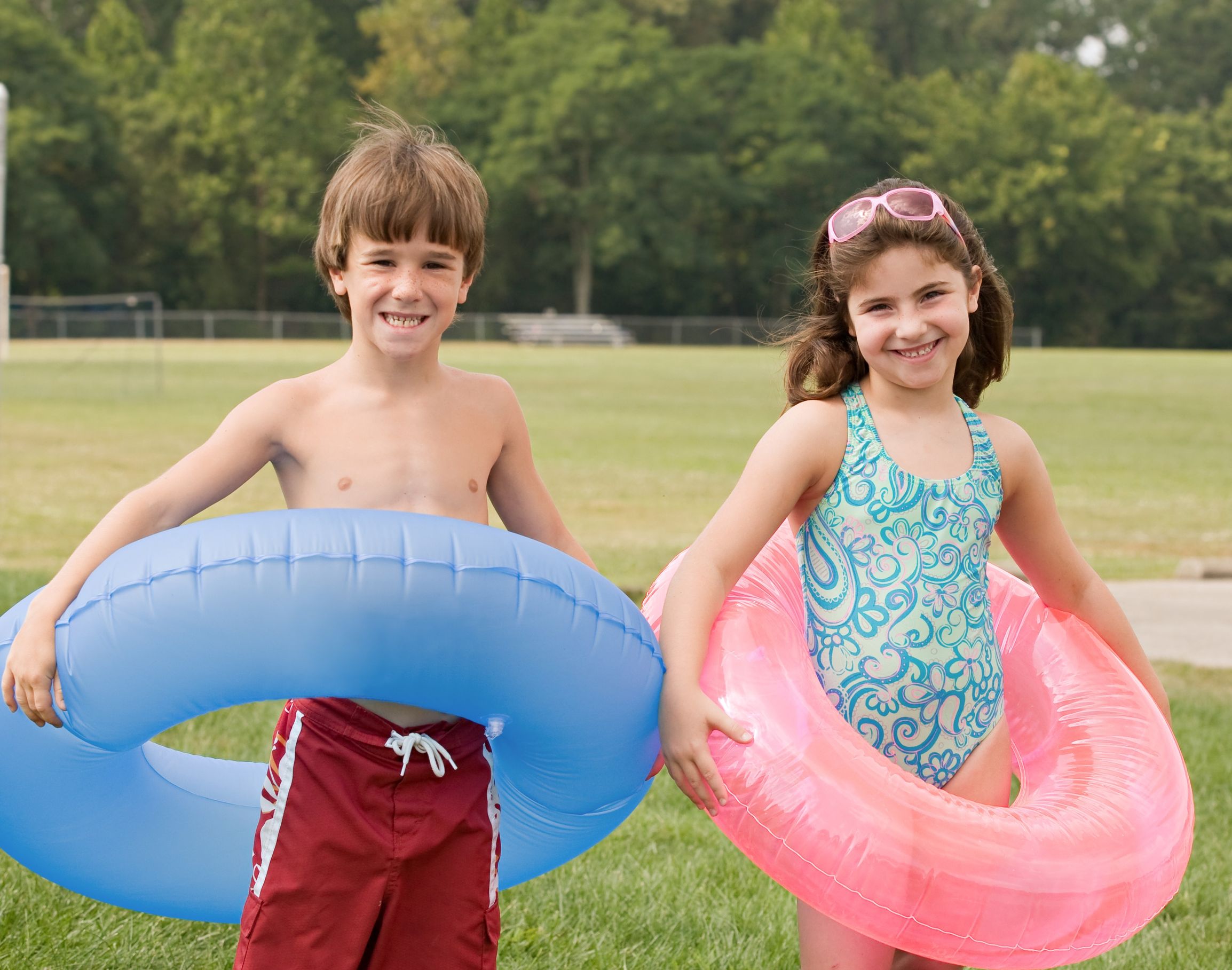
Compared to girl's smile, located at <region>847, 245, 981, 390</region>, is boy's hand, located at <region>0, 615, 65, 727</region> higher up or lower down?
lower down

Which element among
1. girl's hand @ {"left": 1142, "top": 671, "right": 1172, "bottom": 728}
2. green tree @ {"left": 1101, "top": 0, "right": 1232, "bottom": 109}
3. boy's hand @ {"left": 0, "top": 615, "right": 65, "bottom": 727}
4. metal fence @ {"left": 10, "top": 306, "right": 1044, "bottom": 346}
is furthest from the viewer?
green tree @ {"left": 1101, "top": 0, "right": 1232, "bottom": 109}

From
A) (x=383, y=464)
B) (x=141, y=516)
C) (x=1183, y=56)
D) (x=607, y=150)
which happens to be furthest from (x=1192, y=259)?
(x=141, y=516)

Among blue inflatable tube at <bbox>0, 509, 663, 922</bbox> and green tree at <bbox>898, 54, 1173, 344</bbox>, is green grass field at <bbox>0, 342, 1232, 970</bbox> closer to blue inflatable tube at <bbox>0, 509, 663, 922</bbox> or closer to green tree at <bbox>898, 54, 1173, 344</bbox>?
blue inflatable tube at <bbox>0, 509, 663, 922</bbox>

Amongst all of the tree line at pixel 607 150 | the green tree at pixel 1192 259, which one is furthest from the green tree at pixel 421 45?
the green tree at pixel 1192 259

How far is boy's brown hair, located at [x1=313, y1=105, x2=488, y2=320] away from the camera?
7.27 ft

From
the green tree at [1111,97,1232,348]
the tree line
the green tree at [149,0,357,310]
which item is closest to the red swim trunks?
the green tree at [149,0,357,310]

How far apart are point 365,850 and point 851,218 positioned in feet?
4.03

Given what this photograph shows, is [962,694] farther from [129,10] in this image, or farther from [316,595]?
[129,10]

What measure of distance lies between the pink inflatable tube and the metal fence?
73.7 ft

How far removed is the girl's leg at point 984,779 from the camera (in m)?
2.29

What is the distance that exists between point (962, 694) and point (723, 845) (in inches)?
61.9

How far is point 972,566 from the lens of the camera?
2275 mm

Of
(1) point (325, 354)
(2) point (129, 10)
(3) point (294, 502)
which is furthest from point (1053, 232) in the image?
(3) point (294, 502)

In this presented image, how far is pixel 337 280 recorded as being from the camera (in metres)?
2.37
